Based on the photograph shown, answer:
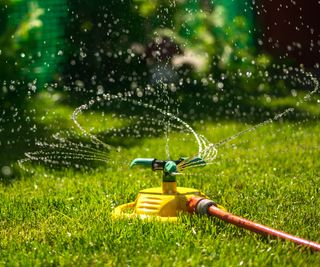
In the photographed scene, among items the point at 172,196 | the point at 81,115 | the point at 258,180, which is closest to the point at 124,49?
the point at 81,115

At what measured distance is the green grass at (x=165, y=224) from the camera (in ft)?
8.57

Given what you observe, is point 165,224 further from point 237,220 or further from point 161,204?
point 237,220

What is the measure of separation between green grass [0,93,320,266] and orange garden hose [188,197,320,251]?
1.3 inches

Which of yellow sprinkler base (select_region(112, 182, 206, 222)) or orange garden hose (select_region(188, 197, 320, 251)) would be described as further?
yellow sprinkler base (select_region(112, 182, 206, 222))

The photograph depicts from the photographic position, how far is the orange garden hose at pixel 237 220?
104 inches

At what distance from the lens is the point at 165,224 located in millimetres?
2971

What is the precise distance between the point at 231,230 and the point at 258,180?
3.79ft

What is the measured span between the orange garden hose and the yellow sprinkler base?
0.19ft

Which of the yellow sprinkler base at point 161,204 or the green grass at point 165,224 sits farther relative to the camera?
the yellow sprinkler base at point 161,204

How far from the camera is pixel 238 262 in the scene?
99.3 inches

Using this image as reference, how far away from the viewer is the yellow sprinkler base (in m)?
3.09

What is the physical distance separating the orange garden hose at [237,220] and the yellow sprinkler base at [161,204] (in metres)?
0.06

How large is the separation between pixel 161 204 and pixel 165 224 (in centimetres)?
14

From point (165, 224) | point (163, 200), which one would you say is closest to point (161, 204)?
point (163, 200)
